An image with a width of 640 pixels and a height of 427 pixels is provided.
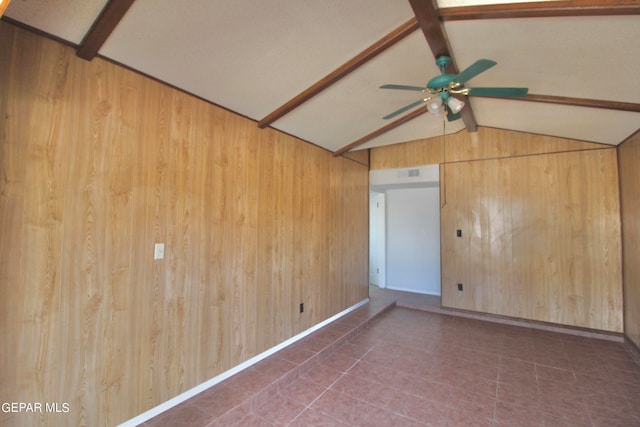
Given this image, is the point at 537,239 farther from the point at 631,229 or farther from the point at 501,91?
the point at 501,91

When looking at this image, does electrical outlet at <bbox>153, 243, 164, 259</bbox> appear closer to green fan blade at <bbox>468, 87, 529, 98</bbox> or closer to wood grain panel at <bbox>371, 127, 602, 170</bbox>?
green fan blade at <bbox>468, 87, 529, 98</bbox>

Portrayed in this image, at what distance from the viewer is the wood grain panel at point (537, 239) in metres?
3.62

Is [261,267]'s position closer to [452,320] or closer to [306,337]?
[306,337]

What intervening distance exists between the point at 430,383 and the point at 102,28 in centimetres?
365

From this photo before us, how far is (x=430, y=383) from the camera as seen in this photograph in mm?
2623

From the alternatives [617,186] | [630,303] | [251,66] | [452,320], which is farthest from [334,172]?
[630,303]

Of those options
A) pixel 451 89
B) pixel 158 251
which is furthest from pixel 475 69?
pixel 158 251

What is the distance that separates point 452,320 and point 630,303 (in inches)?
79.0

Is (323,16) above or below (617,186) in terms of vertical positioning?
above

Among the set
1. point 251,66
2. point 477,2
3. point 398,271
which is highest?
point 477,2

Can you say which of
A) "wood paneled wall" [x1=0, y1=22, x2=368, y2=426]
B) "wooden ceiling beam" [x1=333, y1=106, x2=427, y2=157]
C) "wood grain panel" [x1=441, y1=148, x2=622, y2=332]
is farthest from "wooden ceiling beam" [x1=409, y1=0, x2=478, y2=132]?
"wood grain panel" [x1=441, y1=148, x2=622, y2=332]

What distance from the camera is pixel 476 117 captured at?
3.91m

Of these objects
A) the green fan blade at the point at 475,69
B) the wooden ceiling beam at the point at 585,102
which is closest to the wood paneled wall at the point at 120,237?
the green fan blade at the point at 475,69

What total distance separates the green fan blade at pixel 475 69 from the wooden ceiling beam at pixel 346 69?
47 centimetres
